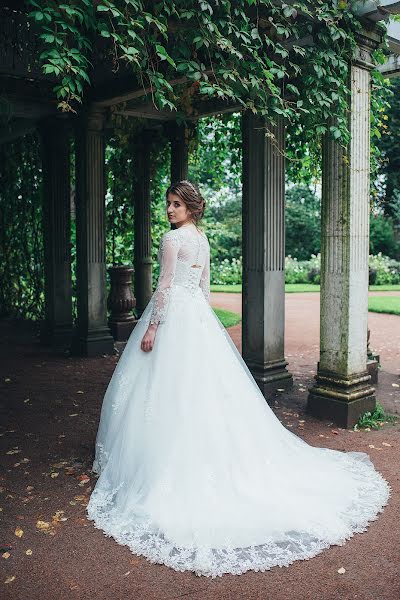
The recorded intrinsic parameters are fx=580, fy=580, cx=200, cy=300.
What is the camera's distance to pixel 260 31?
15.5 feet

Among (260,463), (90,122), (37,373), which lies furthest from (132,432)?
(90,122)

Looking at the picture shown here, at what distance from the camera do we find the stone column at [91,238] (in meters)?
8.18

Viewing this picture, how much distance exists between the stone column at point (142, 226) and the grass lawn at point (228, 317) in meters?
1.97

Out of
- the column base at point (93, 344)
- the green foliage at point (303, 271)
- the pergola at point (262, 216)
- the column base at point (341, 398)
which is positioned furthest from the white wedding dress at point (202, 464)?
the green foliage at point (303, 271)

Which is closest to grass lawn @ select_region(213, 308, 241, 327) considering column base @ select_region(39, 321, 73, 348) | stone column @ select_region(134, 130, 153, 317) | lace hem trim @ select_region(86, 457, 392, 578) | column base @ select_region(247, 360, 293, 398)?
stone column @ select_region(134, 130, 153, 317)

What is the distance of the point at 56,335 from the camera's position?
933 centimetres

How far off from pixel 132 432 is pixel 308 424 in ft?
7.25

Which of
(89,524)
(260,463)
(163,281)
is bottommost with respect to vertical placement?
(89,524)

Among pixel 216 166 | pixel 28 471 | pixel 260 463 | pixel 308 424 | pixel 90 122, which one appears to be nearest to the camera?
pixel 260 463

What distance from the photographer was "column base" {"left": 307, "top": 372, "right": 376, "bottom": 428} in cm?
530

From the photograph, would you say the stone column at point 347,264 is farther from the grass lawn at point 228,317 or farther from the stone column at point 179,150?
the grass lawn at point 228,317

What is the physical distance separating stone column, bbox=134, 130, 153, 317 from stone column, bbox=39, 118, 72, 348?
149 centimetres

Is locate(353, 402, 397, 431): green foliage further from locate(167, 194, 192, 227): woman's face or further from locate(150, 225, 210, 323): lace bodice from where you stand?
locate(167, 194, 192, 227): woman's face

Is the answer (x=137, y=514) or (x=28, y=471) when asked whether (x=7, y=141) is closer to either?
(x=28, y=471)
